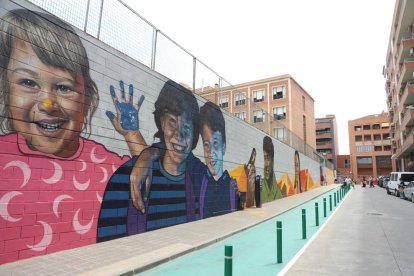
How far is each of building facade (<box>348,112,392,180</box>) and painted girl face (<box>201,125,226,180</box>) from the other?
321ft

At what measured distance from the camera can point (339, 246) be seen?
8.54m

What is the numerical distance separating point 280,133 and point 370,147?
8774cm

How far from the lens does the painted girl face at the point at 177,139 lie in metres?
11.7

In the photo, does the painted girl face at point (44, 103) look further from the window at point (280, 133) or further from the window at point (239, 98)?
the window at point (280, 133)

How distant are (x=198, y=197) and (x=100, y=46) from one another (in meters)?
7.21

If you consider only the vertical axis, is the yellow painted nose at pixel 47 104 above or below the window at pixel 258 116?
below

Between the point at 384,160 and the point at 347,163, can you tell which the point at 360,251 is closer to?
the point at 384,160

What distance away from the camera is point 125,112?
384 inches

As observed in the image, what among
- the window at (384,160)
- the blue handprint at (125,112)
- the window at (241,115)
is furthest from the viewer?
the window at (384,160)

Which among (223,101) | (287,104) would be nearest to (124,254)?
(223,101)

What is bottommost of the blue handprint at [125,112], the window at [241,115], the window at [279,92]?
the blue handprint at [125,112]

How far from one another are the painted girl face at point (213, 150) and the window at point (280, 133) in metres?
12.4

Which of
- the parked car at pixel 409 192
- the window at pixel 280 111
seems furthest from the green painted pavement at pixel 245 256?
the window at pixel 280 111

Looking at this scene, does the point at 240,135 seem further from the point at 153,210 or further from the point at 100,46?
the point at 100,46
